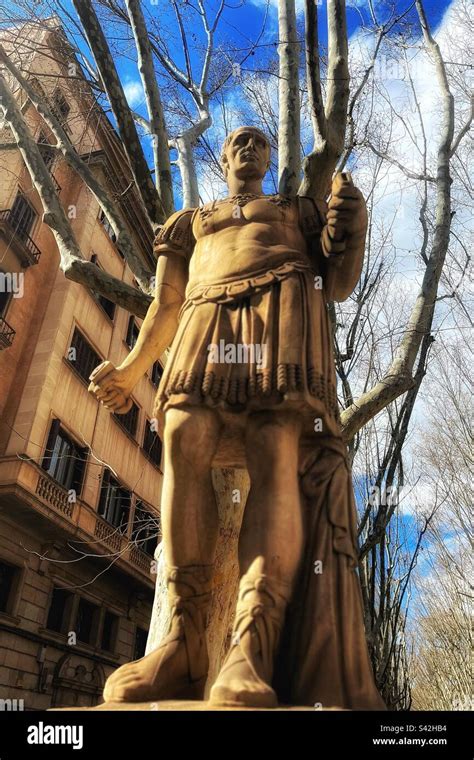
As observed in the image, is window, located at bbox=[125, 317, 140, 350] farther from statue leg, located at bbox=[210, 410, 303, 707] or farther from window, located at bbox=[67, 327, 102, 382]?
statue leg, located at bbox=[210, 410, 303, 707]

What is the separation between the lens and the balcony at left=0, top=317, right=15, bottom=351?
13.7 meters

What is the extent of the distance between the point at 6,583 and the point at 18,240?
8387mm

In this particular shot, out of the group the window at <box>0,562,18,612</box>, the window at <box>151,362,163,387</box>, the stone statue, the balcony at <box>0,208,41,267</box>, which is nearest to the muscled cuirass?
the stone statue

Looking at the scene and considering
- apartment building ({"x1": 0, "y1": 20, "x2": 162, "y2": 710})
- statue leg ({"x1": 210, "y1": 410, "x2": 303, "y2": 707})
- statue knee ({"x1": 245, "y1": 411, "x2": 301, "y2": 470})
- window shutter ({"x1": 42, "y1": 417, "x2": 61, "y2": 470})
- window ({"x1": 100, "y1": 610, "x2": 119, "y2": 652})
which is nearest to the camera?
statue leg ({"x1": 210, "y1": 410, "x2": 303, "y2": 707})

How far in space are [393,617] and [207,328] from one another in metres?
7.84

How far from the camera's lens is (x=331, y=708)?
1762mm

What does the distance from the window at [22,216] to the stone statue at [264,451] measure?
13.9m

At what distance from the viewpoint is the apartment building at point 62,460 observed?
12125 millimetres

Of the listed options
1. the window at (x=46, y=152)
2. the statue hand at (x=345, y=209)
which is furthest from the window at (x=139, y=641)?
the statue hand at (x=345, y=209)

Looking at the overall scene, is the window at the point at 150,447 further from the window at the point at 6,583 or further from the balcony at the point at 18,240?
the window at the point at 6,583

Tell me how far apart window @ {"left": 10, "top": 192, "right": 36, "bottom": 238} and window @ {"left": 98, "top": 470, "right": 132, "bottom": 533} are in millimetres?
6971

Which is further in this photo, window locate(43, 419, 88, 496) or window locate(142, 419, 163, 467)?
window locate(142, 419, 163, 467)

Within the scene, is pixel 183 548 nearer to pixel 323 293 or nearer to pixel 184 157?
pixel 323 293
